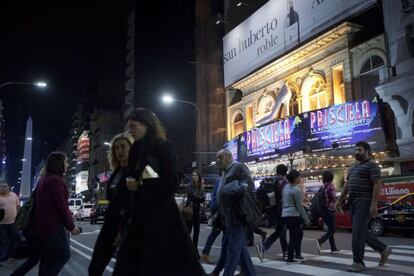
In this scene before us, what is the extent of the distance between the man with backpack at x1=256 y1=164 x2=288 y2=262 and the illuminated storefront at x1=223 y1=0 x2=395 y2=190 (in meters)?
13.4

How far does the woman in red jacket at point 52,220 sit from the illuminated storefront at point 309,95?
1866 centimetres

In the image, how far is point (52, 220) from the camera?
18.4ft

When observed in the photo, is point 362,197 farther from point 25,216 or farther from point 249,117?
point 249,117

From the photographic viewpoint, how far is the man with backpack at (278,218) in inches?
367

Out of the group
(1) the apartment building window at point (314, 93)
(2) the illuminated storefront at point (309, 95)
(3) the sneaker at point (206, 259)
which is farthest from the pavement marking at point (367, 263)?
(1) the apartment building window at point (314, 93)

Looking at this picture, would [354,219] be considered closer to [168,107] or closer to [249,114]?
[249,114]

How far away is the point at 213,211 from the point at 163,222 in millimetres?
5850

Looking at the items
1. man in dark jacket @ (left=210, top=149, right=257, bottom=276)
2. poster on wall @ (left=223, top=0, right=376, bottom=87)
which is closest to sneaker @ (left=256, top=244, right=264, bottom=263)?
man in dark jacket @ (left=210, top=149, right=257, bottom=276)

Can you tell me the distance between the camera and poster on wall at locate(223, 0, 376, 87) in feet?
88.3

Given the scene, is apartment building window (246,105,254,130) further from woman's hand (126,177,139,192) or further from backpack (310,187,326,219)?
woman's hand (126,177,139,192)

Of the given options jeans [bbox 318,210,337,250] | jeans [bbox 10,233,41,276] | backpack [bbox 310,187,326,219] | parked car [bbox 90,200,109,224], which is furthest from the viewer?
parked car [bbox 90,200,109,224]

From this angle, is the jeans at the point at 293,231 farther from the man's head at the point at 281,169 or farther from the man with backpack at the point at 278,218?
the man's head at the point at 281,169

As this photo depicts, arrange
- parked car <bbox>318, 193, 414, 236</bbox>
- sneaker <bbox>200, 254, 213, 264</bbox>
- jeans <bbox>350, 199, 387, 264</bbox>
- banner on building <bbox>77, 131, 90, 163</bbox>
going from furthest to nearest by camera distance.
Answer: banner on building <bbox>77, 131, 90, 163</bbox>
parked car <bbox>318, 193, 414, 236</bbox>
sneaker <bbox>200, 254, 213, 264</bbox>
jeans <bbox>350, 199, 387, 264</bbox>

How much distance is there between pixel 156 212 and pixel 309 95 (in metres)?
27.2
